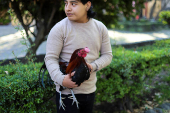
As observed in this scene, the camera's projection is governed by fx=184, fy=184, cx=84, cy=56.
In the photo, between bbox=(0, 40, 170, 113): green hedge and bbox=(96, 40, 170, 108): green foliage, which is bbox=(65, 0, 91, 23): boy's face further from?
bbox=(96, 40, 170, 108): green foliage

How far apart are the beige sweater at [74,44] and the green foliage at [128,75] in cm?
99

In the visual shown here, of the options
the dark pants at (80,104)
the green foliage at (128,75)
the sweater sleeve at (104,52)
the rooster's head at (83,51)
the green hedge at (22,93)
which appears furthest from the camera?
the green foliage at (128,75)

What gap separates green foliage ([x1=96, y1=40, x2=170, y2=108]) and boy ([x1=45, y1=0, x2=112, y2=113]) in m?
0.99

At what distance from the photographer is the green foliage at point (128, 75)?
2.94 m

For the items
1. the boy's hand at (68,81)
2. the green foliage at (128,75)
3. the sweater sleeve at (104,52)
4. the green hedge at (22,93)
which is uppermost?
the sweater sleeve at (104,52)

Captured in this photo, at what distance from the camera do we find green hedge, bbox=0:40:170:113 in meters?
2.12

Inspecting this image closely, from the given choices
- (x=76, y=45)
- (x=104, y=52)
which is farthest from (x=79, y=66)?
(x=104, y=52)

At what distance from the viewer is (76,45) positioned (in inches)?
67.9

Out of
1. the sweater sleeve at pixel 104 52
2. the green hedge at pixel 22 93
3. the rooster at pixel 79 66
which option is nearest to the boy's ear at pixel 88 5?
the sweater sleeve at pixel 104 52

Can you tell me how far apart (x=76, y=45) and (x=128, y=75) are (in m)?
1.53

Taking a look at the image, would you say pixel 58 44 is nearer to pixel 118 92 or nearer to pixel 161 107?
pixel 118 92

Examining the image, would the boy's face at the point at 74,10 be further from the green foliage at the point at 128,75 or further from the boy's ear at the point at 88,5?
the green foliage at the point at 128,75

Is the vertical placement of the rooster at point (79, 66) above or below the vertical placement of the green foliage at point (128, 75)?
above

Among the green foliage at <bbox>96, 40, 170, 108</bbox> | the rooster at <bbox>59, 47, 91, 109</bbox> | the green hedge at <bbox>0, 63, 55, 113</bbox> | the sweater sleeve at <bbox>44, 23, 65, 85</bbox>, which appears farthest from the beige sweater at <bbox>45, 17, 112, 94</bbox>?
the green foliage at <bbox>96, 40, 170, 108</bbox>
